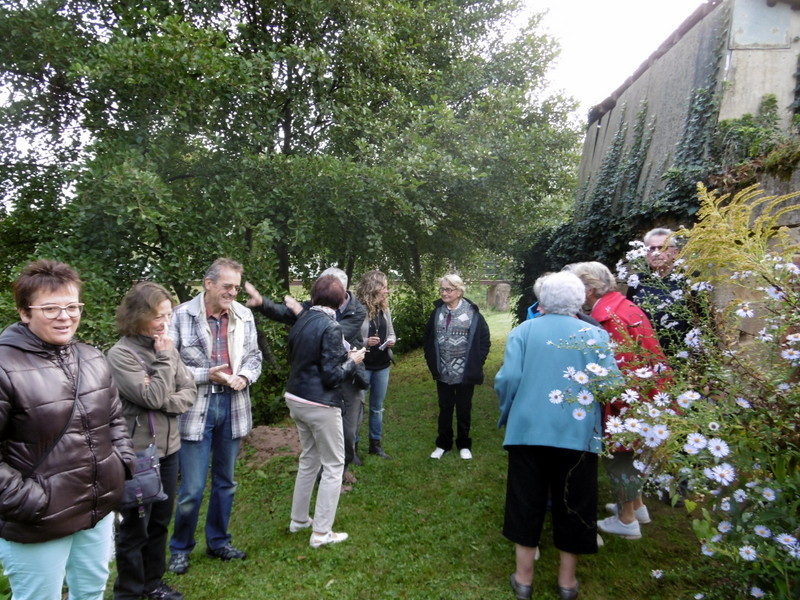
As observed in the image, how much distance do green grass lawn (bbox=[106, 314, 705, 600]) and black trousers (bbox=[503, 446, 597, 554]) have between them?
41 cm

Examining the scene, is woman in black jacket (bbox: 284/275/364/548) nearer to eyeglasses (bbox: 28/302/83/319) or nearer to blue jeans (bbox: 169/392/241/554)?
blue jeans (bbox: 169/392/241/554)

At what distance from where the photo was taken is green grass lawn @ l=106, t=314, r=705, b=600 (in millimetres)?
2992

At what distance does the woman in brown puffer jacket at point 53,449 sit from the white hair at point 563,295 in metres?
2.36

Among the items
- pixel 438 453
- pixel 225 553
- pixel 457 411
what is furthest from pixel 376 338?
pixel 225 553

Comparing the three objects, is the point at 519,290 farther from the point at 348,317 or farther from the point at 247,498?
the point at 247,498

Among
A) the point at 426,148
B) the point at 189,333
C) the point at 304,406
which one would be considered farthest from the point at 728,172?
the point at 189,333

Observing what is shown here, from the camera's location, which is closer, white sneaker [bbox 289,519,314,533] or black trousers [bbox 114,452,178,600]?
black trousers [bbox 114,452,178,600]

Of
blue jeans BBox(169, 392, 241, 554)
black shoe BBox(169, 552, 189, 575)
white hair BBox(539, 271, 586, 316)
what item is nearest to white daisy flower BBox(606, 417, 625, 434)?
white hair BBox(539, 271, 586, 316)

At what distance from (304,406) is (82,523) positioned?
4.90ft

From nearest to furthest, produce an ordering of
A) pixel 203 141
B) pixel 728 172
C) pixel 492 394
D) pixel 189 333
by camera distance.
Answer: pixel 189 333 → pixel 728 172 → pixel 203 141 → pixel 492 394

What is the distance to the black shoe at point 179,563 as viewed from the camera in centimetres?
314

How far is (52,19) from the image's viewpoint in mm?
5219

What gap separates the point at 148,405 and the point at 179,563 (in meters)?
1.33

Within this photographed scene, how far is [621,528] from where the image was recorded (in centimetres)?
346
